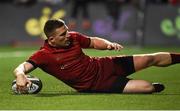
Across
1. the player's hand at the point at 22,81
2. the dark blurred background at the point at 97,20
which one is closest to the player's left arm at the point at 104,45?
the player's hand at the point at 22,81

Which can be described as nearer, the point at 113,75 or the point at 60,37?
the point at 60,37

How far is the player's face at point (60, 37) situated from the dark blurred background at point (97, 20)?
1426 centimetres

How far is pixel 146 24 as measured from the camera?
25375 millimetres

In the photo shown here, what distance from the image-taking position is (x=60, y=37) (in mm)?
11094

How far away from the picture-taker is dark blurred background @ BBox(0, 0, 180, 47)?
2550cm

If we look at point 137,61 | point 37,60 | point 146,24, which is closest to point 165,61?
point 137,61

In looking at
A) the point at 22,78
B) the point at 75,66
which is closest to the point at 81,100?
the point at 75,66

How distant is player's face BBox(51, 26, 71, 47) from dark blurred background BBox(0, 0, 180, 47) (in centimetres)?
1426

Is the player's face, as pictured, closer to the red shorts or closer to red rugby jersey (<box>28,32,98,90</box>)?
red rugby jersey (<box>28,32,98,90</box>)

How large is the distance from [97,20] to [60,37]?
48.7 feet

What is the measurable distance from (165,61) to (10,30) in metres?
14.7

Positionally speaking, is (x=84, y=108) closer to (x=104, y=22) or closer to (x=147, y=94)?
(x=147, y=94)

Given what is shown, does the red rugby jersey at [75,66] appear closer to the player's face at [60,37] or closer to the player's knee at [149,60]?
the player's face at [60,37]

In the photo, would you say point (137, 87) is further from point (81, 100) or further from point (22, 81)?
point (22, 81)
